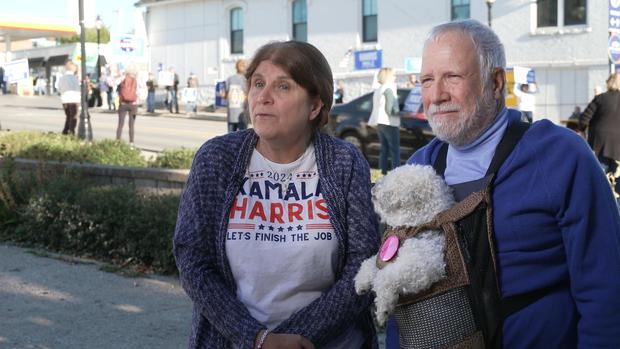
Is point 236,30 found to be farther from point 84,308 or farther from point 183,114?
point 84,308

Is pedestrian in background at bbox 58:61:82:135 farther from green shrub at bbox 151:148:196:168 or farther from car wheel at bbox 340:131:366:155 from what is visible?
green shrub at bbox 151:148:196:168

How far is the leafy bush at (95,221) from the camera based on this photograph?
762cm

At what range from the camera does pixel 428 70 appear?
2.52m

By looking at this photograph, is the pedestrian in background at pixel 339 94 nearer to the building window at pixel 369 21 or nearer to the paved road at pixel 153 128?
the building window at pixel 369 21

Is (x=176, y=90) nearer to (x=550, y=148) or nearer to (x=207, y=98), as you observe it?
(x=207, y=98)

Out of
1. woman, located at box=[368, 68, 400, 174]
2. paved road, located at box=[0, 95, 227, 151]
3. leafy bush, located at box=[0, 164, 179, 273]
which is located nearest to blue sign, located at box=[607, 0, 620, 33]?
woman, located at box=[368, 68, 400, 174]

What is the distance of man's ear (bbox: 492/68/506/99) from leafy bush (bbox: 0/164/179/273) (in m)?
5.24

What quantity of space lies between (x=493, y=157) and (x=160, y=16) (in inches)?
1736

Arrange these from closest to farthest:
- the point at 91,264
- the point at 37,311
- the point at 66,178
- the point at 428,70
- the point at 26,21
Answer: the point at 428,70 → the point at 37,311 → the point at 91,264 → the point at 66,178 → the point at 26,21

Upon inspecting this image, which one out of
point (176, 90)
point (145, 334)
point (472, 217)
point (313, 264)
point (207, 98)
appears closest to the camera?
point (472, 217)

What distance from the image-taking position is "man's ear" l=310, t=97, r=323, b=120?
305 centimetres

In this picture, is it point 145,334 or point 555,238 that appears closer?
point 555,238

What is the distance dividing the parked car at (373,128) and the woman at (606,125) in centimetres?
481

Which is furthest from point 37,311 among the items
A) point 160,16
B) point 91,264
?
point 160,16
